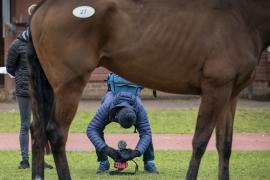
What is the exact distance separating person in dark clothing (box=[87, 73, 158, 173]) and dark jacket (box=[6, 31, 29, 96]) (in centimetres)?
118

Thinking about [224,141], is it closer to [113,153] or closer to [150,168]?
[113,153]

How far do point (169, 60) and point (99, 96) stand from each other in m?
13.0

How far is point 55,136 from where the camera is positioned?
21.0 feet

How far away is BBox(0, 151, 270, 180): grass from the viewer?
827cm

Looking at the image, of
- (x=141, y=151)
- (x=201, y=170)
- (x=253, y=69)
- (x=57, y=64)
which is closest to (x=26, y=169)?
(x=141, y=151)

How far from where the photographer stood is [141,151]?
26.6 ft

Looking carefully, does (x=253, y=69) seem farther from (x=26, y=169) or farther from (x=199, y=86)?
(x=26, y=169)

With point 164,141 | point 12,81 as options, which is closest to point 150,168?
point 164,141

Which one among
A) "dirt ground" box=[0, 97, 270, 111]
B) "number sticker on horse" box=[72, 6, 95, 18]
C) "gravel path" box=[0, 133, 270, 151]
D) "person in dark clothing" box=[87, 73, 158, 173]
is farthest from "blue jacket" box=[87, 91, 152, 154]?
"dirt ground" box=[0, 97, 270, 111]

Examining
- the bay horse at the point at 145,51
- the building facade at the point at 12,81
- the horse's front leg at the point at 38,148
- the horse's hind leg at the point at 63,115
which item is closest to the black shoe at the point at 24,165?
the horse's front leg at the point at 38,148

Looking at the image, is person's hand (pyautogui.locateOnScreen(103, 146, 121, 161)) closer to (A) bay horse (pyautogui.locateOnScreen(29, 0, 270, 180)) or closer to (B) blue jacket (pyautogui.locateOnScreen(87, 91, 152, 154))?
(B) blue jacket (pyautogui.locateOnScreen(87, 91, 152, 154))

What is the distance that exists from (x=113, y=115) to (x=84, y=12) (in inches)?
93.4

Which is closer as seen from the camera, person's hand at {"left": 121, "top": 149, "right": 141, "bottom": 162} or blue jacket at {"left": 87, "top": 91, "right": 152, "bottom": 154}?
person's hand at {"left": 121, "top": 149, "right": 141, "bottom": 162}

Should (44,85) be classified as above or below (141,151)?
above
